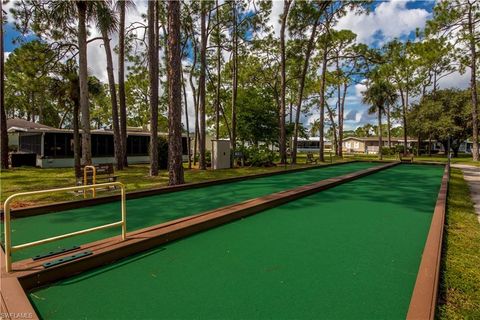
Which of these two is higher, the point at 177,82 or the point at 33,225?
the point at 177,82

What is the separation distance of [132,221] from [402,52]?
66.7 feet

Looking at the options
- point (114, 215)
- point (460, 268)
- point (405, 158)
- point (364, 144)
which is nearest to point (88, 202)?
point (114, 215)

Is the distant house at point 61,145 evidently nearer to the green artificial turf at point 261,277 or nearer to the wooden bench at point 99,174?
the wooden bench at point 99,174

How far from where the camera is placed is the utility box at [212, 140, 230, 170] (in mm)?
15242

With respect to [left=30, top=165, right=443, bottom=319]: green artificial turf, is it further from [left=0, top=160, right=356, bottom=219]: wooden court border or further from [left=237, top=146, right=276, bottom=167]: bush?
[left=237, top=146, right=276, bottom=167]: bush

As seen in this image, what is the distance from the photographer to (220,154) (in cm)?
1542

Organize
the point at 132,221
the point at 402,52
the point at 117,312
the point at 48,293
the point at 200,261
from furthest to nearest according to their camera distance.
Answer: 1. the point at 402,52
2. the point at 132,221
3. the point at 200,261
4. the point at 48,293
5. the point at 117,312

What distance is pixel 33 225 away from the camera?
15.3 ft

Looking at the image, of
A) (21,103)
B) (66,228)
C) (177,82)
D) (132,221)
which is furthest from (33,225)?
(21,103)

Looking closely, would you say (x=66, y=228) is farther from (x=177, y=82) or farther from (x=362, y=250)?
(x=177, y=82)

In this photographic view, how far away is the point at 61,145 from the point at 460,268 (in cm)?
1913

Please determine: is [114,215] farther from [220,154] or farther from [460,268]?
[220,154]

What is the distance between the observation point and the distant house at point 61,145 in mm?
15984

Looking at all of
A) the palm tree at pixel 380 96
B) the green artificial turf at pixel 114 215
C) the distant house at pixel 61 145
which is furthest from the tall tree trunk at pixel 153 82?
the palm tree at pixel 380 96
